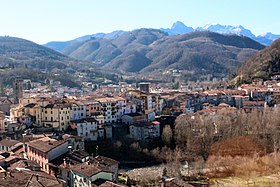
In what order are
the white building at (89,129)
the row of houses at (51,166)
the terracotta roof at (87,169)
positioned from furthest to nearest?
the white building at (89,129), the terracotta roof at (87,169), the row of houses at (51,166)

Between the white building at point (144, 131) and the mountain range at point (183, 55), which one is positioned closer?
the white building at point (144, 131)

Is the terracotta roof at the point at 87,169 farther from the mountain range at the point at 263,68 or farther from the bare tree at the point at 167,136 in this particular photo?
the mountain range at the point at 263,68

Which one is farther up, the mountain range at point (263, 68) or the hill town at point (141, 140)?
the mountain range at point (263, 68)

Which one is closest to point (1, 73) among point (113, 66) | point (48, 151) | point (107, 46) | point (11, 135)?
point (11, 135)

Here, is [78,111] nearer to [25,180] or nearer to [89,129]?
[89,129]

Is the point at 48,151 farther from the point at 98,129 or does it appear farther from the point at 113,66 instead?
the point at 113,66

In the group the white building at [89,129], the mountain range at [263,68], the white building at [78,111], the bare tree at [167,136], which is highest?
the mountain range at [263,68]

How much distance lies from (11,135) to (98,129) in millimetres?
6071

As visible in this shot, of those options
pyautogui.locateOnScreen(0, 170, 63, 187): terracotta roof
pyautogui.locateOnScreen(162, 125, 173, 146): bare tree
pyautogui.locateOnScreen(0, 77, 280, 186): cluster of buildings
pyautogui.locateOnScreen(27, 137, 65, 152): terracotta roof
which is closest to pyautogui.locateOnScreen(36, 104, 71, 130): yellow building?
pyautogui.locateOnScreen(0, 77, 280, 186): cluster of buildings

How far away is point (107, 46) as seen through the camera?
17662 centimetres

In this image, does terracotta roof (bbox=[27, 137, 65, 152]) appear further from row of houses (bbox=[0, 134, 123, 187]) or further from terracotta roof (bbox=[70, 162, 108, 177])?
terracotta roof (bbox=[70, 162, 108, 177])

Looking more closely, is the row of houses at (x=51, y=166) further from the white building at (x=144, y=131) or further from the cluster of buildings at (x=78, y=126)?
the white building at (x=144, y=131)

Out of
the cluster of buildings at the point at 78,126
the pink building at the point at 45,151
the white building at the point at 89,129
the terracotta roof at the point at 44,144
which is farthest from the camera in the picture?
the white building at the point at 89,129

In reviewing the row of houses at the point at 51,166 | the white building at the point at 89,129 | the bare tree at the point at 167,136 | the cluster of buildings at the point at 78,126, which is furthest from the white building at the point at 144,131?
the row of houses at the point at 51,166
